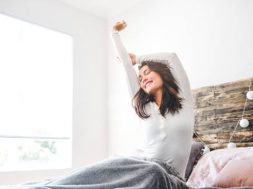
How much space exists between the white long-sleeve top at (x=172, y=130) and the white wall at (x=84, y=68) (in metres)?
2.20

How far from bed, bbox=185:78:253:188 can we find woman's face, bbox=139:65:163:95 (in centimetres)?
77

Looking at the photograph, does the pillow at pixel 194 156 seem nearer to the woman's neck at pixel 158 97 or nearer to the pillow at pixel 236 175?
the pillow at pixel 236 175

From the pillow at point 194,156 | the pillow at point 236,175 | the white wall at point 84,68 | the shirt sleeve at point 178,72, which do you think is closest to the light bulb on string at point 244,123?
the pillow at point 194,156

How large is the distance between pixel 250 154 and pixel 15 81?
236 centimetres

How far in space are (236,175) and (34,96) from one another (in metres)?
2.30

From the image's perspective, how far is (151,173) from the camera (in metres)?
1.06

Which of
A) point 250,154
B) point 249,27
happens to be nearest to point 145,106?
point 250,154

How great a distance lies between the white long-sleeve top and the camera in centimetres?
131

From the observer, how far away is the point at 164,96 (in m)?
1.43

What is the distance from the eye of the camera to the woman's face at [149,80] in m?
1.46

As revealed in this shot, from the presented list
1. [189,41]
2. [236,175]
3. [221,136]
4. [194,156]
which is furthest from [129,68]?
[189,41]

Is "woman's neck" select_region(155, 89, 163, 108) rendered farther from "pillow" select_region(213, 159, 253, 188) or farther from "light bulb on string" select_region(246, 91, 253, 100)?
"light bulb on string" select_region(246, 91, 253, 100)

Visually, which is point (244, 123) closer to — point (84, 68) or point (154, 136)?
point (154, 136)

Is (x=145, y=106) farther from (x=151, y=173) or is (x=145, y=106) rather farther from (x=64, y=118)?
(x=64, y=118)
